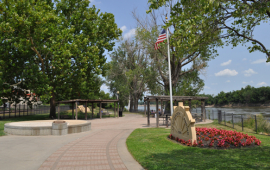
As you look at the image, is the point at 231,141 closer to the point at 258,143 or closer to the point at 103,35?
the point at 258,143

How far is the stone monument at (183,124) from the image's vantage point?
913 cm

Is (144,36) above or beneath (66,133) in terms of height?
above

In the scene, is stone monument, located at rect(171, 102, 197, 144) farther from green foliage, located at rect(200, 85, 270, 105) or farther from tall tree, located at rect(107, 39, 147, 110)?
green foliage, located at rect(200, 85, 270, 105)

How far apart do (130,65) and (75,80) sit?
78.6 feet

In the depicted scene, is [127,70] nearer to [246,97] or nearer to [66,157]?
[66,157]

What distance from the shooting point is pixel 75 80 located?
26.3m

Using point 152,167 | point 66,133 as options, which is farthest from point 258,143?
point 66,133

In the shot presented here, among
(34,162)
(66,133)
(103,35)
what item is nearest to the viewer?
(34,162)

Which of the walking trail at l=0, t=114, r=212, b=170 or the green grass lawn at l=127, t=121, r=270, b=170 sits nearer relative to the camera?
the green grass lawn at l=127, t=121, r=270, b=170

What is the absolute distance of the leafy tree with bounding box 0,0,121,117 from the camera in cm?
2220

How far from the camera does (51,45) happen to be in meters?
23.8

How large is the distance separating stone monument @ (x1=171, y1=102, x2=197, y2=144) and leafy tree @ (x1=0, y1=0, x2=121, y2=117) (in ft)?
54.8

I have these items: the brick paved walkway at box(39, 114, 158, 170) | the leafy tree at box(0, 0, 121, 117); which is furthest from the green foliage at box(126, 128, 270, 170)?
the leafy tree at box(0, 0, 121, 117)

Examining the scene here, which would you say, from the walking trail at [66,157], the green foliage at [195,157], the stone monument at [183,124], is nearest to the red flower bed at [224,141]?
the stone monument at [183,124]
